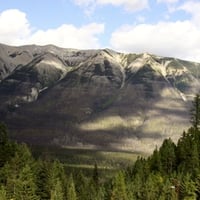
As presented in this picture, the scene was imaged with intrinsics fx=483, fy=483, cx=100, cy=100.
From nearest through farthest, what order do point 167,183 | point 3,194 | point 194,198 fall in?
point 3,194, point 194,198, point 167,183

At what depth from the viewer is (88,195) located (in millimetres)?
131125

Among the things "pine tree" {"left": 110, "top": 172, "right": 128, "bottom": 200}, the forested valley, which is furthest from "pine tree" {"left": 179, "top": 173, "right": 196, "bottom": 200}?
"pine tree" {"left": 110, "top": 172, "right": 128, "bottom": 200}

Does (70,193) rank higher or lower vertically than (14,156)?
lower

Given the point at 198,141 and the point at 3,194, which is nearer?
the point at 3,194

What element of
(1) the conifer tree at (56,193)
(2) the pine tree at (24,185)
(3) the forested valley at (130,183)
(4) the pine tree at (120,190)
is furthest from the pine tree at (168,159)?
(2) the pine tree at (24,185)

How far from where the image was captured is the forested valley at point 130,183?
86062 millimetres

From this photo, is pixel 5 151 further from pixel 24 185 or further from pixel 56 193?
pixel 56 193

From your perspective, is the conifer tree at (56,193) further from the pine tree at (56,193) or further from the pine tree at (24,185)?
the pine tree at (24,185)

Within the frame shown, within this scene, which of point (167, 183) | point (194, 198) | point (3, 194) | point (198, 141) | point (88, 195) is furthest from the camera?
point (88, 195)

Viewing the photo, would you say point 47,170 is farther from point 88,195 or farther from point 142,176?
point 88,195

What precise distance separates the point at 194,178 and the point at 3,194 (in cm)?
3631

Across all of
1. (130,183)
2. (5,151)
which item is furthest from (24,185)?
(130,183)

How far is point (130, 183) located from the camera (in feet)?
341

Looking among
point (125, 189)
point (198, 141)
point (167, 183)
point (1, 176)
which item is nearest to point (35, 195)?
point (1, 176)
